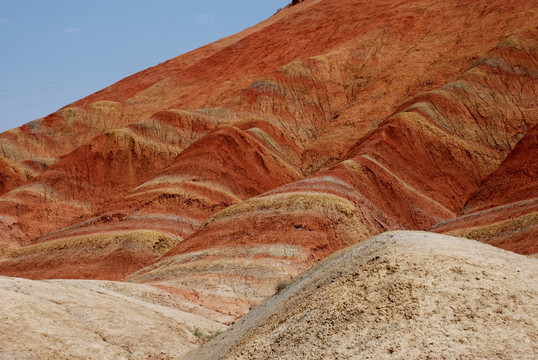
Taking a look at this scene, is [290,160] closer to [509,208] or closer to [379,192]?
[379,192]

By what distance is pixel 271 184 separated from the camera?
186 feet

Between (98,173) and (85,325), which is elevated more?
(98,173)

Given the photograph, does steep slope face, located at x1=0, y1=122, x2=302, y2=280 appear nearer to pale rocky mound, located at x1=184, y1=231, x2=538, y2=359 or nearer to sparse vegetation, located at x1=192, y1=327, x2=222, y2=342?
sparse vegetation, located at x1=192, y1=327, x2=222, y2=342

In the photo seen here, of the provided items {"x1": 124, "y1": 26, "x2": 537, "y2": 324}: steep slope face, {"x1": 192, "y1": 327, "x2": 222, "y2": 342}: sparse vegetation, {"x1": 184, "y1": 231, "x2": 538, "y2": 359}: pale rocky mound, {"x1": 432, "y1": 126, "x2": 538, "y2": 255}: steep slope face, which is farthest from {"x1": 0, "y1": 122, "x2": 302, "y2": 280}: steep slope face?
{"x1": 184, "y1": 231, "x2": 538, "y2": 359}: pale rocky mound

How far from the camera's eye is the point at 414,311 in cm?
1114

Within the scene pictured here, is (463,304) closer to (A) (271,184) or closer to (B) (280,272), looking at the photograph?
(B) (280,272)

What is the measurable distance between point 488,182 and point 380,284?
41946mm

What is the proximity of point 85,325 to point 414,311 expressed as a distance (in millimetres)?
11344

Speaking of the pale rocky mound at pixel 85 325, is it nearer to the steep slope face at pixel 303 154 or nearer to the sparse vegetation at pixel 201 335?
the sparse vegetation at pixel 201 335

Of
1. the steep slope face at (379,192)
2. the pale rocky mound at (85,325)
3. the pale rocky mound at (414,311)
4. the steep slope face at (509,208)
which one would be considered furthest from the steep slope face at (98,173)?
the pale rocky mound at (414,311)

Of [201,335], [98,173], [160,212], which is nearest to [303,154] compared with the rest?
[160,212]

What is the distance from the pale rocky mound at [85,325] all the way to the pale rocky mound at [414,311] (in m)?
4.85

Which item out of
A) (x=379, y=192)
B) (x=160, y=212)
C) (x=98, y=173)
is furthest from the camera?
(x=98, y=173)

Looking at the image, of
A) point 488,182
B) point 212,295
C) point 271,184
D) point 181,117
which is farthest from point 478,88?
point 212,295
